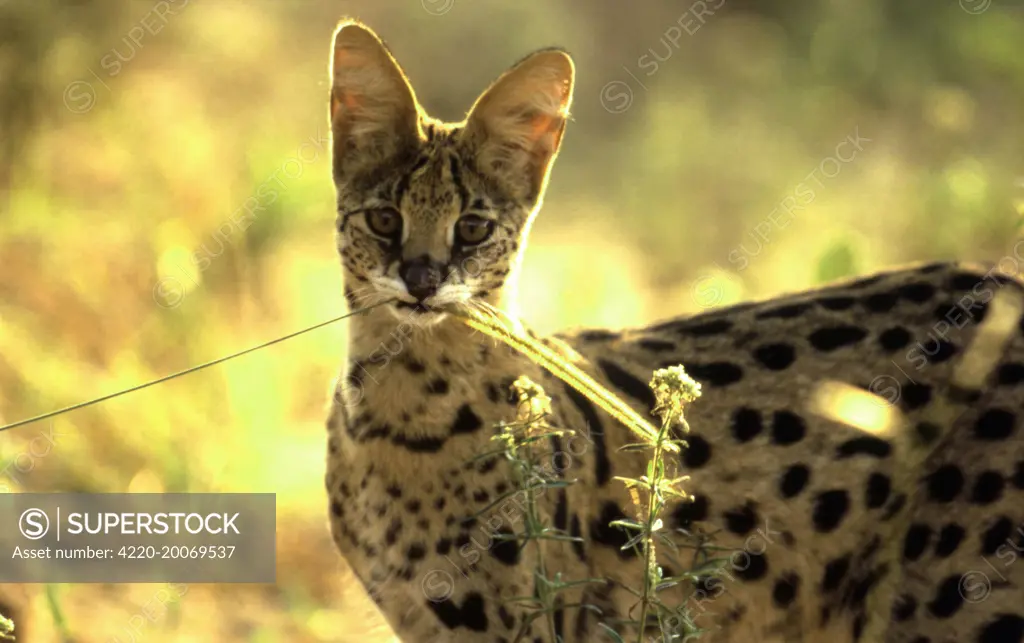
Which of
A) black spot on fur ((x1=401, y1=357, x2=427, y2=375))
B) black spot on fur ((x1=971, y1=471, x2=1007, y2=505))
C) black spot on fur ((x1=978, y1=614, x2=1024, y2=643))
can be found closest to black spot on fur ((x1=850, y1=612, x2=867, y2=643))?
black spot on fur ((x1=978, y1=614, x2=1024, y2=643))

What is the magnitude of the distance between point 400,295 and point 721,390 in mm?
1142

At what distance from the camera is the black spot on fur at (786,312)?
4.43 metres

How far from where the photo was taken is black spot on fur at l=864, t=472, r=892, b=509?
4.14m

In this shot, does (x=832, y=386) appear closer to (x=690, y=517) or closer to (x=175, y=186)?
(x=690, y=517)

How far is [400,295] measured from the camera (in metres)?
3.75

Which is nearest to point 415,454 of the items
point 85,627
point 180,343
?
point 85,627

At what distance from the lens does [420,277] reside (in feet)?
12.1

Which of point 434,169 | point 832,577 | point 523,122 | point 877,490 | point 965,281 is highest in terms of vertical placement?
point 523,122

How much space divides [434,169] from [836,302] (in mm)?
1410

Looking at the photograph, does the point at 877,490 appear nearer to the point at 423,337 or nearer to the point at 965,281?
the point at 965,281

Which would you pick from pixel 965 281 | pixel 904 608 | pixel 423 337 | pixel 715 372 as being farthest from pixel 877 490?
pixel 423 337

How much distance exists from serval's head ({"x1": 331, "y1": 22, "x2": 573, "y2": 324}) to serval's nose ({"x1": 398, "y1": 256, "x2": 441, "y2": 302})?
0.03 meters

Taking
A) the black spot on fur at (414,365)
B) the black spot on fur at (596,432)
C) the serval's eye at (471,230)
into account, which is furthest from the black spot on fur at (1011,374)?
the black spot on fur at (414,365)

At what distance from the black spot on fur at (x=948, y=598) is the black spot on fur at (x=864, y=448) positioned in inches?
18.2
